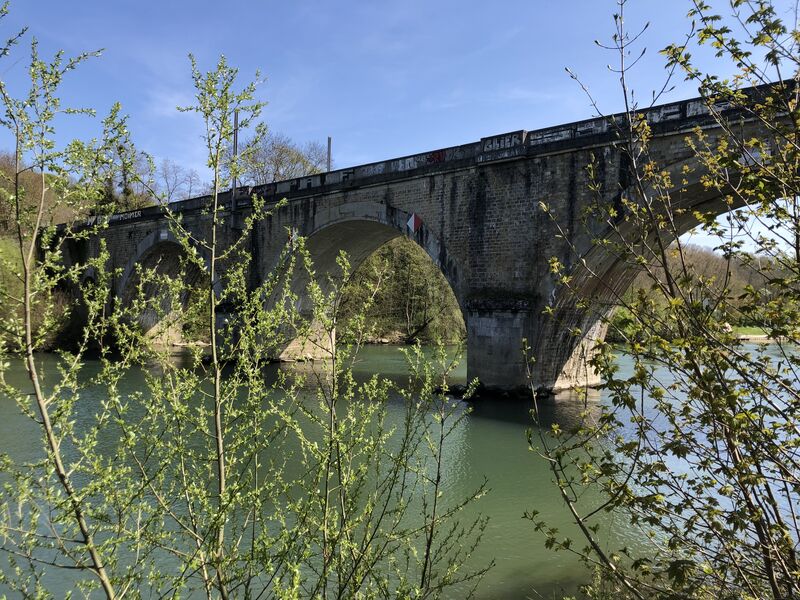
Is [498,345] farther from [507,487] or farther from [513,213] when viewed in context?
[507,487]

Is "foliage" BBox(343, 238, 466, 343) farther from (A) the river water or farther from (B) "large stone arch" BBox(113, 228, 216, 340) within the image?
(A) the river water

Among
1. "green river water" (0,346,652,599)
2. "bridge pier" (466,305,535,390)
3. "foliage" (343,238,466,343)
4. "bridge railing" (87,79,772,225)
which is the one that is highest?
"bridge railing" (87,79,772,225)

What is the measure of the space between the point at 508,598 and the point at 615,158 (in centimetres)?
812

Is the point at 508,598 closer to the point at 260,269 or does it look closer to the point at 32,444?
the point at 32,444

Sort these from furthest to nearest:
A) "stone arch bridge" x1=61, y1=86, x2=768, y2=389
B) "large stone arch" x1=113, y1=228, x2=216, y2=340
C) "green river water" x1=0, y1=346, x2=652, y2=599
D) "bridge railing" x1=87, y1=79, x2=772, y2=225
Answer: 1. "large stone arch" x1=113, y1=228, x2=216, y2=340
2. "stone arch bridge" x1=61, y1=86, x2=768, y2=389
3. "bridge railing" x1=87, y1=79, x2=772, y2=225
4. "green river water" x1=0, y1=346, x2=652, y2=599

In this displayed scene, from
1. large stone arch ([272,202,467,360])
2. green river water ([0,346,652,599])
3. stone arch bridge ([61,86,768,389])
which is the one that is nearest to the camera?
green river water ([0,346,652,599])

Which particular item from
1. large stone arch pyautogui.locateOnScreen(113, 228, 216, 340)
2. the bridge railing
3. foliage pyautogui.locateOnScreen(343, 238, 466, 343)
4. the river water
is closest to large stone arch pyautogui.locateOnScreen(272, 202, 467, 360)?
the bridge railing

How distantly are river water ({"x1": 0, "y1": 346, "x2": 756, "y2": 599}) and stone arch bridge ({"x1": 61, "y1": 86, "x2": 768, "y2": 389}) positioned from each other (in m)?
1.15

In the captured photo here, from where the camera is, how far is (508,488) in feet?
22.9

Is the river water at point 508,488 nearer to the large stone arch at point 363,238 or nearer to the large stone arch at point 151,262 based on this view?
the large stone arch at point 363,238

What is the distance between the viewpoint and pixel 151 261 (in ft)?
81.1

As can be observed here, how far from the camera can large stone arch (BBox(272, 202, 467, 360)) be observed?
44.2 ft

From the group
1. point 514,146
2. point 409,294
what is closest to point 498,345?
point 514,146

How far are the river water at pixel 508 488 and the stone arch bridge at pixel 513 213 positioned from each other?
115 cm
